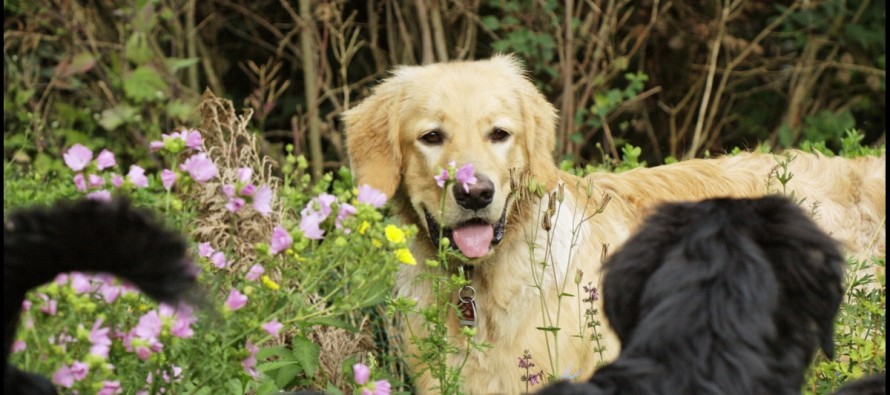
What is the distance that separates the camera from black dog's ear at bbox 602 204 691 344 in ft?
7.91

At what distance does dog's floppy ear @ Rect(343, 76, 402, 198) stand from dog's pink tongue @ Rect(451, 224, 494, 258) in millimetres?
396

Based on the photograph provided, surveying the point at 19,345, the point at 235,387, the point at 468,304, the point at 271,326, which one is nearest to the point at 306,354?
the point at 235,387

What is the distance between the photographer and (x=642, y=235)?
2.48 meters

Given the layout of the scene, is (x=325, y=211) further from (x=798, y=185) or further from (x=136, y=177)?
(x=798, y=185)

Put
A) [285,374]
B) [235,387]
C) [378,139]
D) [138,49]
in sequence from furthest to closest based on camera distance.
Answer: [138,49] < [378,139] < [285,374] < [235,387]

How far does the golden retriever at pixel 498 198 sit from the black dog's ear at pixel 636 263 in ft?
3.93

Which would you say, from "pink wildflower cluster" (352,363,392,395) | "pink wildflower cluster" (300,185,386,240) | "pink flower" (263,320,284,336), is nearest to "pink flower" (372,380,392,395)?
"pink wildflower cluster" (352,363,392,395)

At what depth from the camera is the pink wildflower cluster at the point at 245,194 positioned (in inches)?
107

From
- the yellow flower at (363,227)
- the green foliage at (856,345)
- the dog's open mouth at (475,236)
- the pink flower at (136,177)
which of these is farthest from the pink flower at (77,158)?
the green foliage at (856,345)

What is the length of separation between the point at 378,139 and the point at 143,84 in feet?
11.5

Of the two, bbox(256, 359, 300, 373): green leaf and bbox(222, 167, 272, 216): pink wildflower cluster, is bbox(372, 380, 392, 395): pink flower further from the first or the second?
bbox(256, 359, 300, 373): green leaf

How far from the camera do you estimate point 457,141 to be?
4.07 metres

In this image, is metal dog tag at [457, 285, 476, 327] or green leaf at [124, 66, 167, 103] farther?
green leaf at [124, 66, 167, 103]

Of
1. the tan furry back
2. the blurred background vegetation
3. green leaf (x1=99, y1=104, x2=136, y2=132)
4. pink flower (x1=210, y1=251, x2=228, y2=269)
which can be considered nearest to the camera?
pink flower (x1=210, y1=251, x2=228, y2=269)
